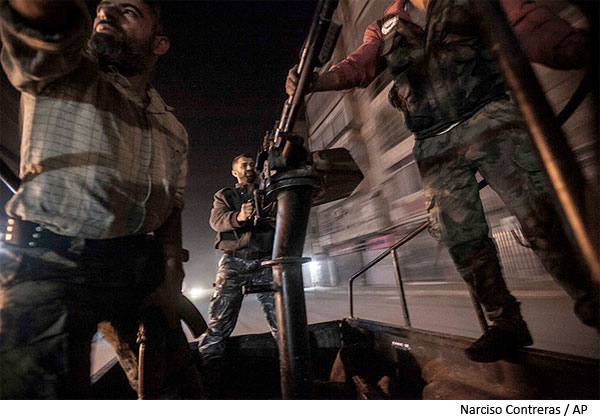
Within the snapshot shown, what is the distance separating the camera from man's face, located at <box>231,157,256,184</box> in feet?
11.2

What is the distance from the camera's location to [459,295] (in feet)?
21.2

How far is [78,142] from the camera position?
1.03 m

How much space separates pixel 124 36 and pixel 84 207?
0.98 m

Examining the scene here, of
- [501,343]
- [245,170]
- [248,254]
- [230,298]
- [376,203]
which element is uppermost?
[376,203]

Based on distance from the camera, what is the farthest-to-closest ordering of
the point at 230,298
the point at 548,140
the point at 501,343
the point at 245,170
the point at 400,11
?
1. the point at 245,170
2. the point at 230,298
3. the point at 400,11
4. the point at 501,343
5. the point at 548,140

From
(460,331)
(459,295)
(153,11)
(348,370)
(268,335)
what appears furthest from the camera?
(459,295)

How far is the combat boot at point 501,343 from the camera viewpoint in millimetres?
1235

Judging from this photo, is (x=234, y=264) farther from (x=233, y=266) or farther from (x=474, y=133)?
(x=474, y=133)

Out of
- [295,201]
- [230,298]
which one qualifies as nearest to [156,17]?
[295,201]

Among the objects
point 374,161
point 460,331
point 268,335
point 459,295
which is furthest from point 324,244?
point 268,335

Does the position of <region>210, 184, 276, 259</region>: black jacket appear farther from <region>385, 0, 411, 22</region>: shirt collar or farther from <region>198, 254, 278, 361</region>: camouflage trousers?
<region>385, 0, 411, 22</region>: shirt collar

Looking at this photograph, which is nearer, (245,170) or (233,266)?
(233,266)

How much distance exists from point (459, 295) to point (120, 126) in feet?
25.2
